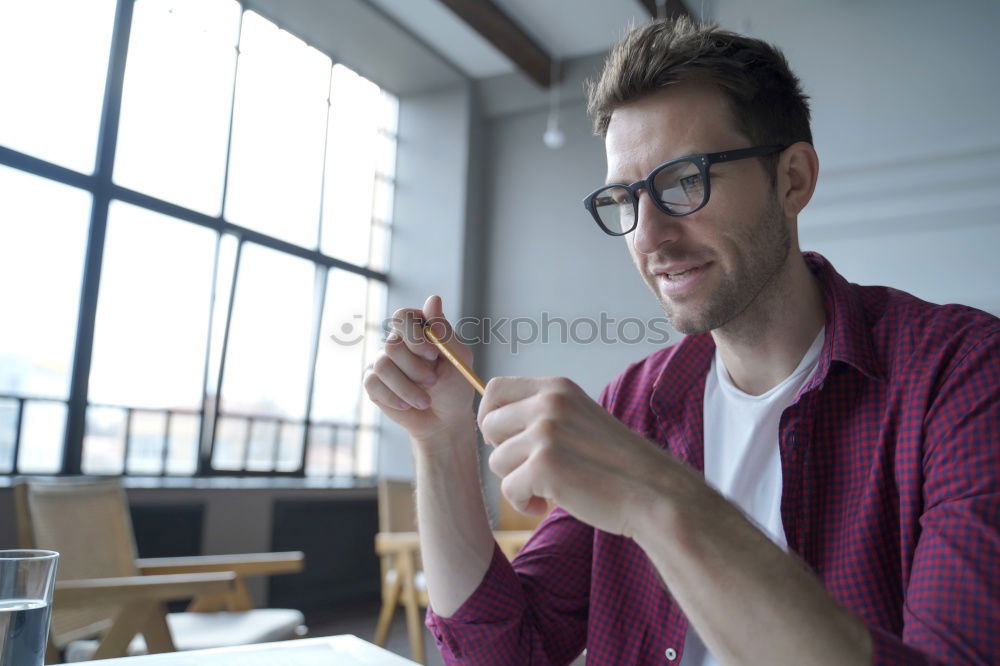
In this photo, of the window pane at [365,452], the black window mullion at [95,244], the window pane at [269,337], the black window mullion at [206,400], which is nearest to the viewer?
the black window mullion at [95,244]

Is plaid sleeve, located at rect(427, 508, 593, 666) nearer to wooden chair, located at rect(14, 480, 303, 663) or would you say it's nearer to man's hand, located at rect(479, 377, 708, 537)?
man's hand, located at rect(479, 377, 708, 537)

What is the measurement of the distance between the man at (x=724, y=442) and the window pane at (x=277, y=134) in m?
4.45

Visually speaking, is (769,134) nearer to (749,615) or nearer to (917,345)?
(917,345)

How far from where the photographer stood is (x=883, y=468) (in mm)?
838

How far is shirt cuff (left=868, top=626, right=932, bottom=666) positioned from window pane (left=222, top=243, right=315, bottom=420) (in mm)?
4833

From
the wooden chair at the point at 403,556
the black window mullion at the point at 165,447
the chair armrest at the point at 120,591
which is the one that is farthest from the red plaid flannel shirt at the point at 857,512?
the black window mullion at the point at 165,447

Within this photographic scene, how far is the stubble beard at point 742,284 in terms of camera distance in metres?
1.03

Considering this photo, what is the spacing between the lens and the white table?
762mm

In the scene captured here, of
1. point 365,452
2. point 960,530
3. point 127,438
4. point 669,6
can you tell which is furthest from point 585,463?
point 365,452

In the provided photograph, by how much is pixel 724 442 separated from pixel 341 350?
5074mm

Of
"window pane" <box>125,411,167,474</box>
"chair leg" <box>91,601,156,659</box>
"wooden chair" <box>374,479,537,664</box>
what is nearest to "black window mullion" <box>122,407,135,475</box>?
"window pane" <box>125,411,167,474</box>

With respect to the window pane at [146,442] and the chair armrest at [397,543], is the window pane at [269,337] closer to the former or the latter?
the window pane at [146,442]

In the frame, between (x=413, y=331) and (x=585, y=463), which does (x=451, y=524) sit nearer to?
(x=413, y=331)

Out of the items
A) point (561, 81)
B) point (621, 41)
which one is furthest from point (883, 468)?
point (561, 81)
